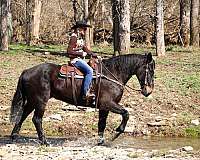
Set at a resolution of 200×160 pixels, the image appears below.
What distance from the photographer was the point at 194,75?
20.5 m

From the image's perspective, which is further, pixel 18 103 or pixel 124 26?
pixel 124 26

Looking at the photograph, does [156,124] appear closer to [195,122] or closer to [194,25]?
[195,122]

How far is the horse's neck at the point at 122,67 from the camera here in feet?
40.3

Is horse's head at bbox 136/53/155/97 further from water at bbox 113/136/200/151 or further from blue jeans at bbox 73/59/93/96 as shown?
water at bbox 113/136/200/151

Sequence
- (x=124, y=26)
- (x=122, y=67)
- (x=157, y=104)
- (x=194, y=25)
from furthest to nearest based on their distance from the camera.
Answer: (x=194, y=25)
(x=124, y=26)
(x=157, y=104)
(x=122, y=67)

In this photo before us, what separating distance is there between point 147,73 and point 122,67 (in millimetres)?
586

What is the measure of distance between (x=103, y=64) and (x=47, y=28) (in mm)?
27376

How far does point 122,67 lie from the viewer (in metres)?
12.4

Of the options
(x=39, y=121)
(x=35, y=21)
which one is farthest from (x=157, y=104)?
(x=35, y=21)

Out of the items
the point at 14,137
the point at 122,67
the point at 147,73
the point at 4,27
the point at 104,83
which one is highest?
the point at 4,27

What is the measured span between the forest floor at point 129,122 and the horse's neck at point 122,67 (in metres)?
1.62

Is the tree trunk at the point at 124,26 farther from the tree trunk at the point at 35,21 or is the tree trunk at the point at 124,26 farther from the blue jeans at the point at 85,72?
the blue jeans at the point at 85,72

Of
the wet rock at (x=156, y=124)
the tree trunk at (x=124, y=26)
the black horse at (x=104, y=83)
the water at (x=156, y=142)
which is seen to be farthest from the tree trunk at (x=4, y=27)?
the black horse at (x=104, y=83)

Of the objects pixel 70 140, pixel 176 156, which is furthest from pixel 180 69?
pixel 176 156
